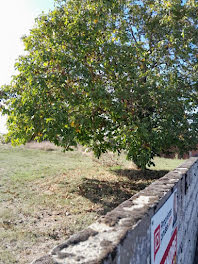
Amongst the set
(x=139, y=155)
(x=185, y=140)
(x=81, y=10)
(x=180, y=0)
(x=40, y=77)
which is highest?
(x=180, y=0)

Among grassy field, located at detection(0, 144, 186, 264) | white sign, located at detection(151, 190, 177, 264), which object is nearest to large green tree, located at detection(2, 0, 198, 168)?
grassy field, located at detection(0, 144, 186, 264)

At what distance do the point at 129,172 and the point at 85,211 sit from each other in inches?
231

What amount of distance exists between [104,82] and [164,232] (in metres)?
8.30

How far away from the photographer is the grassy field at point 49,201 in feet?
18.6

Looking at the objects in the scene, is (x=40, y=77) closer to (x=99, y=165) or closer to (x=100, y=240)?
(x=100, y=240)

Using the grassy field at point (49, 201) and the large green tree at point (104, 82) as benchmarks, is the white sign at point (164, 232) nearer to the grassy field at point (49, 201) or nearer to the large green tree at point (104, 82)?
the grassy field at point (49, 201)

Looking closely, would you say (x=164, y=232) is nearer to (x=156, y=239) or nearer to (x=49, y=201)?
(x=156, y=239)

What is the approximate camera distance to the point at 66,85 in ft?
31.3

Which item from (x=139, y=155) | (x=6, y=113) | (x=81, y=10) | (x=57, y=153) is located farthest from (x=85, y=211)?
(x=57, y=153)

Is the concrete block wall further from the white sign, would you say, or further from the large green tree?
the large green tree

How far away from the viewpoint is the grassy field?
223 inches

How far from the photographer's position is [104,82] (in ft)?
34.0

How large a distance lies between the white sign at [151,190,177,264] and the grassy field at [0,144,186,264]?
10.1 ft

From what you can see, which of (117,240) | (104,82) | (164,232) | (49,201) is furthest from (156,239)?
(104,82)
